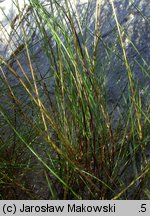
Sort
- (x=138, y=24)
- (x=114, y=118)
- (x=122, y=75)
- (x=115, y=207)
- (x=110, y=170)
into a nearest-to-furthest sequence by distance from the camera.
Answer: (x=115, y=207)
(x=110, y=170)
(x=114, y=118)
(x=122, y=75)
(x=138, y=24)

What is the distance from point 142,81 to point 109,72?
15cm

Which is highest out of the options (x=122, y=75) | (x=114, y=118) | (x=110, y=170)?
(x=122, y=75)

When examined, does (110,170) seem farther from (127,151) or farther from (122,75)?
(122,75)

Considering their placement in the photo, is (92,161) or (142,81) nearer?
(92,161)

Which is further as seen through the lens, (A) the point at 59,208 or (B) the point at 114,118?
(B) the point at 114,118

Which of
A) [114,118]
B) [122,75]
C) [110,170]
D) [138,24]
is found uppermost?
[138,24]

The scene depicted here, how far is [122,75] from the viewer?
66.1 inches

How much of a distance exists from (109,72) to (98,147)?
0.50 metres

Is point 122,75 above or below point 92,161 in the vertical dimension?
above

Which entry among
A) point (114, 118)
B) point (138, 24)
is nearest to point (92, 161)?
point (114, 118)

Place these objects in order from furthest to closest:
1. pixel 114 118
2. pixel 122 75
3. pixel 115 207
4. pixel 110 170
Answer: pixel 122 75
pixel 114 118
pixel 110 170
pixel 115 207

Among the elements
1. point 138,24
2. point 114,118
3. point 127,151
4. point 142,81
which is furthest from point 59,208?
point 138,24

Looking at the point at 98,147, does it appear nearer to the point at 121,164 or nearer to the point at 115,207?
the point at 121,164

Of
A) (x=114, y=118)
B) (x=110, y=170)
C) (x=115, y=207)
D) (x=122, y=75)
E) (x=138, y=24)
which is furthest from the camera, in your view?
(x=138, y=24)
